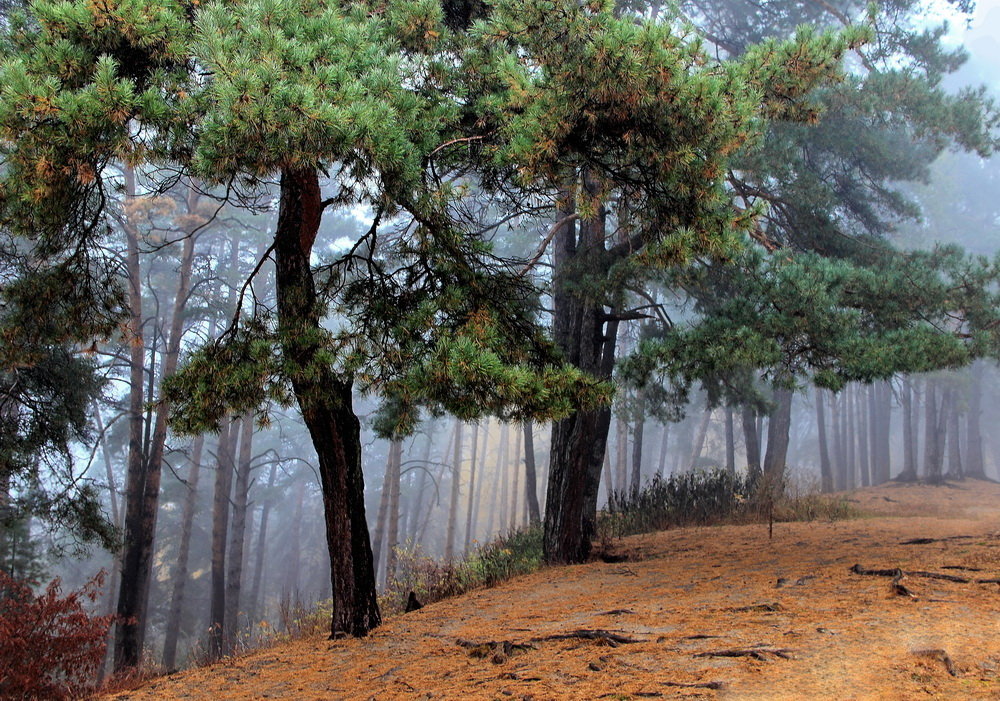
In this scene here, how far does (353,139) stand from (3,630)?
20.7 ft

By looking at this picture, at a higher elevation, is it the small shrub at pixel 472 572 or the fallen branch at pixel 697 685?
the fallen branch at pixel 697 685

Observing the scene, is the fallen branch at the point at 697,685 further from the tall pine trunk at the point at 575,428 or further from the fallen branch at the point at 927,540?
the fallen branch at the point at 927,540

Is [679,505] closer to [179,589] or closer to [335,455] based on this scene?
[335,455]

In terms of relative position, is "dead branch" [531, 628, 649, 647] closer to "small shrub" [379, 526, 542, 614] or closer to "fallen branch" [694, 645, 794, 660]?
"fallen branch" [694, 645, 794, 660]

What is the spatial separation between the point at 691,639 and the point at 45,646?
→ 674cm

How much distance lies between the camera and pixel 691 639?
4426 mm

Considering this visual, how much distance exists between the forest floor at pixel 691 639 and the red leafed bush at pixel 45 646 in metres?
2.29

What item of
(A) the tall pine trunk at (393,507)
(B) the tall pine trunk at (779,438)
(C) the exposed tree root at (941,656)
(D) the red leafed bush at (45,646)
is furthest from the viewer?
(A) the tall pine trunk at (393,507)

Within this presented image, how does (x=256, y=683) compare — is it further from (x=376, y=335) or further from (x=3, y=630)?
(x=3, y=630)

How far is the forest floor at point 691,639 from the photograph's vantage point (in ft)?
11.5

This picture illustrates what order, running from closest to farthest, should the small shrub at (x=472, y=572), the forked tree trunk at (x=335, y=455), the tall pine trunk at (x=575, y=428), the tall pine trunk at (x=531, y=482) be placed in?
1. the forked tree trunk at (x=335, y=455)
2. the small shrub at (x=472, y=572)
3. the tall pine trunk at (x=575, y=428)
4. the tall pine trunk at (x=531, y=482)

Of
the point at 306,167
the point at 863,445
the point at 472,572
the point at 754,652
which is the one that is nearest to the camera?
the point at 754,652

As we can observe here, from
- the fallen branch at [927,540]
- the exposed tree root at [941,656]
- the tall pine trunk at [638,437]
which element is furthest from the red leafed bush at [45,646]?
the tall pine trunk at [638,437]

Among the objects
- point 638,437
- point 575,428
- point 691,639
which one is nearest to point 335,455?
point 691,639
